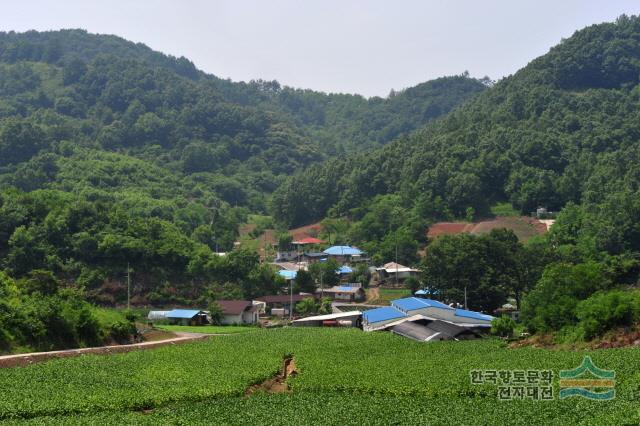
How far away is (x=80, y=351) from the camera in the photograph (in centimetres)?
4059

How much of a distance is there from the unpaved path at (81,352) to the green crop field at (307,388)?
1481 millimetres

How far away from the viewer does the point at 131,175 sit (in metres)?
130

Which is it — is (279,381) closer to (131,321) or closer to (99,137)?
(131,321)

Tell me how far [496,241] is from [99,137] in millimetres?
111501

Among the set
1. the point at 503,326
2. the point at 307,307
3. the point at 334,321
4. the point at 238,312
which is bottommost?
the point at 334,321

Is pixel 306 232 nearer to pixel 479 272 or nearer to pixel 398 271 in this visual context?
pixel 398 271

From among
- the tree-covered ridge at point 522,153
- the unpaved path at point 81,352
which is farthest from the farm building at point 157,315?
the tree-covered ridge at point 522,153

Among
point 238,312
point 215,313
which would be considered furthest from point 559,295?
point 215,313

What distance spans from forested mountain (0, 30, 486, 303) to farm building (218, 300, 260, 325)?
6.78 metres

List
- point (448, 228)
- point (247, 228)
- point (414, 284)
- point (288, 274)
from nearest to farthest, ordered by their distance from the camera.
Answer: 1. point (414, 284)
2. point (288, 274)
3. point (448, 228)
4. point (247, 228)

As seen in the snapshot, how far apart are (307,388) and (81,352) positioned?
15522mm

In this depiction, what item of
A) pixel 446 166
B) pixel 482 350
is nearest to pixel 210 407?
pixel 482 350

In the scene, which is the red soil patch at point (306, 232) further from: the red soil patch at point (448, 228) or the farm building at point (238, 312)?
the farm building at point (238, 312)

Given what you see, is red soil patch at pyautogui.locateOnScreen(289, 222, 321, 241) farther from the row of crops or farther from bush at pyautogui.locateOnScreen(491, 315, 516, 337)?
the row of crops
